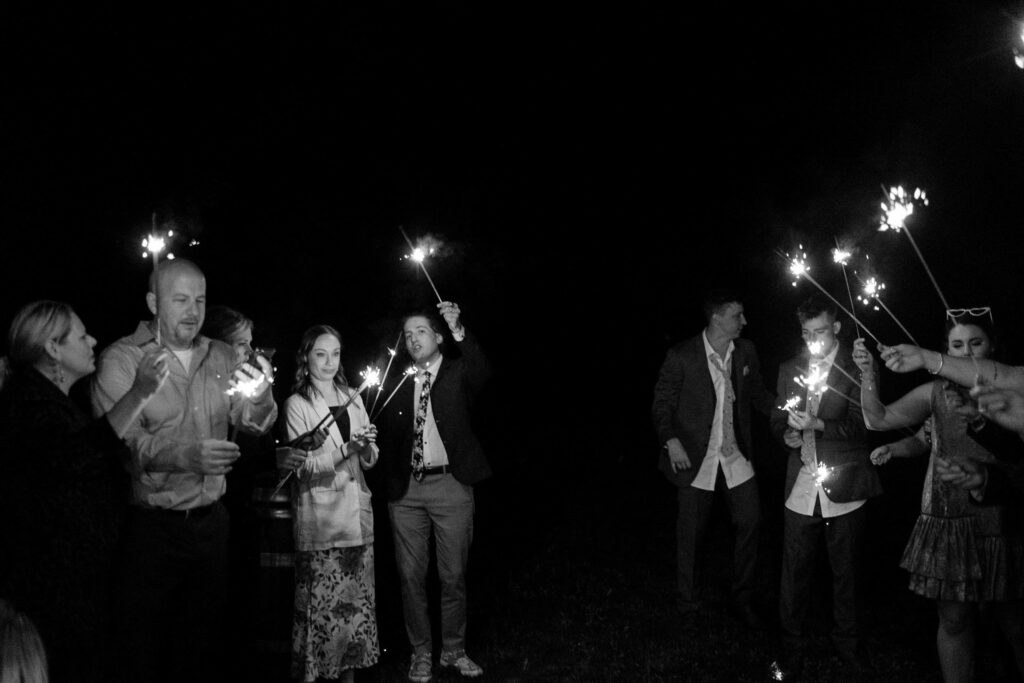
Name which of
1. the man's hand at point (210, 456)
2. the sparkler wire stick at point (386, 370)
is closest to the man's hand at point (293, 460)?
→ the man's hand at point (210, 456)

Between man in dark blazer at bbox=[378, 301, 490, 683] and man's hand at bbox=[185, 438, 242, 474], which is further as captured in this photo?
man in dark blazer at bbox=[378, 301, 490, 683]

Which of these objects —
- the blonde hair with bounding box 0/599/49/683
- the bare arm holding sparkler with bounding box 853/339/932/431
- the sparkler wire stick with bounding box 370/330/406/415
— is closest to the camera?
the blonde hair with bounding box 0/599/49/683

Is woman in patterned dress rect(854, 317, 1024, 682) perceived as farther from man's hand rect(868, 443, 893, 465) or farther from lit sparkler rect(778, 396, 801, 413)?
lit sparkler rect(778, 396, 801, 413)

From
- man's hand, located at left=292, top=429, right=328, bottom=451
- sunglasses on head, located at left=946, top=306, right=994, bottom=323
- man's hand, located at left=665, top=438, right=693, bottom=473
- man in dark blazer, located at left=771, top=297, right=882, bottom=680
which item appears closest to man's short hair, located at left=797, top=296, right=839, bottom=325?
man in dark blazer, located at left=771, top=297, right=882, bottom=680

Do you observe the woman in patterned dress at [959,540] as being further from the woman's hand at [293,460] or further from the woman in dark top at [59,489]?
the woman in dark top at [59,489]

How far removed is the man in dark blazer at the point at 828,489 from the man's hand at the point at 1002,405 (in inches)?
65.3

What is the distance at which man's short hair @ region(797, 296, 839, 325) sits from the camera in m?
6.11

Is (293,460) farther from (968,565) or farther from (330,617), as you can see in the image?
(968,565)

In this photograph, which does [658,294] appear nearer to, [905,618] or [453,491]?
[905,618]

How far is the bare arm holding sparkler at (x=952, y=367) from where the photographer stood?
424cm

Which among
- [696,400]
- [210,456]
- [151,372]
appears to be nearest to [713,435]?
[696,400]

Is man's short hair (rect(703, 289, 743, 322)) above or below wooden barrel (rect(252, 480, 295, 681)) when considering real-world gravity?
above

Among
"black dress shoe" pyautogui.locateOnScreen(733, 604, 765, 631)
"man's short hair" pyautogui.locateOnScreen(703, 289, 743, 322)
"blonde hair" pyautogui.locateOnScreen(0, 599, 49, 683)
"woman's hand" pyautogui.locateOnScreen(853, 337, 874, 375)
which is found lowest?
"black dress shoe" pyautogui.locateOnScreen(733, 604, 765, 631)

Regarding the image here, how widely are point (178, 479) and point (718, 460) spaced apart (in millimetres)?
4306
